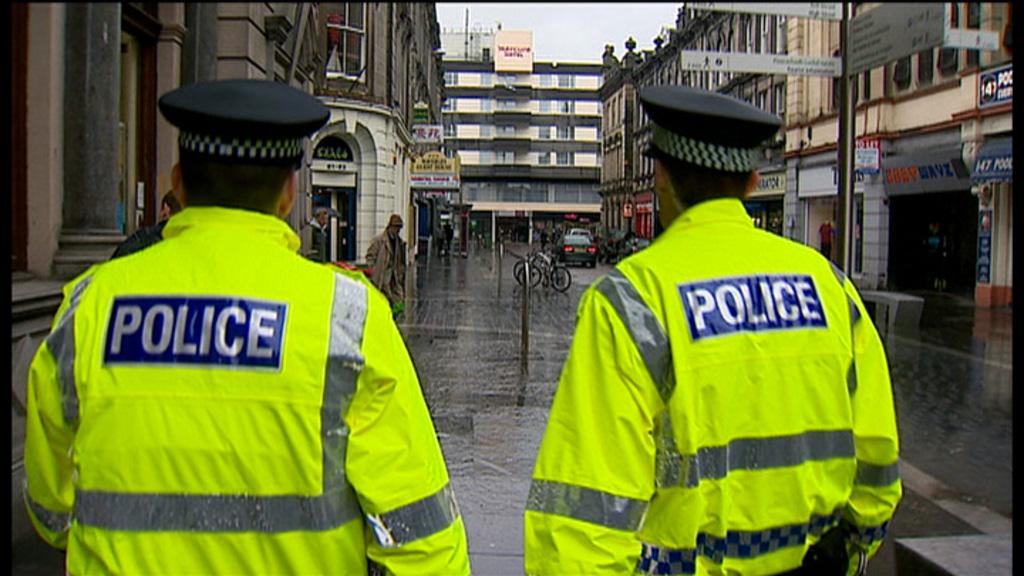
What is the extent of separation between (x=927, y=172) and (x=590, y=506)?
69.0 feet

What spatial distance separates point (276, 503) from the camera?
1781mm

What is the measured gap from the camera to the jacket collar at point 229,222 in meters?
1.84

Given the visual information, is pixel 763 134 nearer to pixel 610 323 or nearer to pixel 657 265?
pixel 657 265

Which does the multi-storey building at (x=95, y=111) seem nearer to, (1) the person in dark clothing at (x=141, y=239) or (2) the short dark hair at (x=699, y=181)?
(1) the person in dark clothing at (x=141, y=239)

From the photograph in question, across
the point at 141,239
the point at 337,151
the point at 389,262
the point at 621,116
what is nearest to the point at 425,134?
the point at 337,151

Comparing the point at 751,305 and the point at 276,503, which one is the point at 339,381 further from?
the point at 751,305

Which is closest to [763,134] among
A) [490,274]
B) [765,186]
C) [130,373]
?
[130,373]

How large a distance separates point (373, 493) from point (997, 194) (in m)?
20.0

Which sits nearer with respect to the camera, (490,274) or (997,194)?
(997,194)

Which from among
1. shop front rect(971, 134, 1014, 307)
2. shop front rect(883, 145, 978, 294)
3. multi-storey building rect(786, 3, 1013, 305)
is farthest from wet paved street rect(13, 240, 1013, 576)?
shop front rect(883, 145, 978, 294)

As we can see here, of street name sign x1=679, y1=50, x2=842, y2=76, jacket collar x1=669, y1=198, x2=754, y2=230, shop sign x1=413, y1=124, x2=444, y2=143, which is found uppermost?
shop sign x1=413, y1=124, x2=444, y2=143

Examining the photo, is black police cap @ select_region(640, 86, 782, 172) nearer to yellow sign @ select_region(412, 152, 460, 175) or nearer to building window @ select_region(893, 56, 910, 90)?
building window @ select_region(893, 56, 910, 90)

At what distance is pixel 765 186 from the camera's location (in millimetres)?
6234

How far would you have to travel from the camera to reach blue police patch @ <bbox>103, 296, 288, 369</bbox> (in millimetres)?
1767
